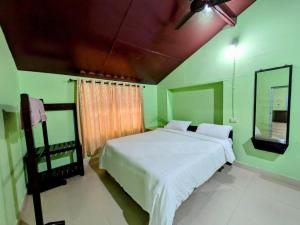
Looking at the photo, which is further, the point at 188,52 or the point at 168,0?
the point at 188,52

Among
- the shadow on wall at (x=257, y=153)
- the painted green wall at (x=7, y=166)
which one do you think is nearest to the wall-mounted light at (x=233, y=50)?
the shadow on wall at (x=257, y=153)

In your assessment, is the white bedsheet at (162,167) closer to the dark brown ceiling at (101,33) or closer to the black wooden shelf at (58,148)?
the black wooden shelf at (58,148)

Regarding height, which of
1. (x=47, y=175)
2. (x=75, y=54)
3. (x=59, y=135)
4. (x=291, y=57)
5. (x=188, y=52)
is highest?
(x=188, y=52)

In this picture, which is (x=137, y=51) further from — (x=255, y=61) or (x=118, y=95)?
(x=255, y=61)

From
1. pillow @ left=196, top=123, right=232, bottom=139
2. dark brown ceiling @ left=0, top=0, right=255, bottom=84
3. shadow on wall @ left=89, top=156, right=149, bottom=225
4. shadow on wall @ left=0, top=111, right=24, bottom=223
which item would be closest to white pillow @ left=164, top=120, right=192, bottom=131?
pillow @ left=196, top=123, right=232, bottom=139

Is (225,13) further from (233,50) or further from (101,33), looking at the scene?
(101,33)

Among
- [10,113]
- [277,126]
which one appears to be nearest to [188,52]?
[277,126]

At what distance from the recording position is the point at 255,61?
90.5 inches

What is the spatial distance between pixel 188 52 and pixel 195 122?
67.8 inches

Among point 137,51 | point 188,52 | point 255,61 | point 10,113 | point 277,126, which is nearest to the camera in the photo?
point 10,113

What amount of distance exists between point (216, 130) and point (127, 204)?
6.73 feet

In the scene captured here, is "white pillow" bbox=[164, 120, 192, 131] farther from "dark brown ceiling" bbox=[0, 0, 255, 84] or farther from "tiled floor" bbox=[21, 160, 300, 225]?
"dark brown ceiling" bbox=[0, 0, 255, 84]

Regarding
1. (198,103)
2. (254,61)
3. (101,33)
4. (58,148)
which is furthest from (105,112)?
(254,61)

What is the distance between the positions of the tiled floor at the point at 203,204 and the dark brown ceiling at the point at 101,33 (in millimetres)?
Answer: 2130
